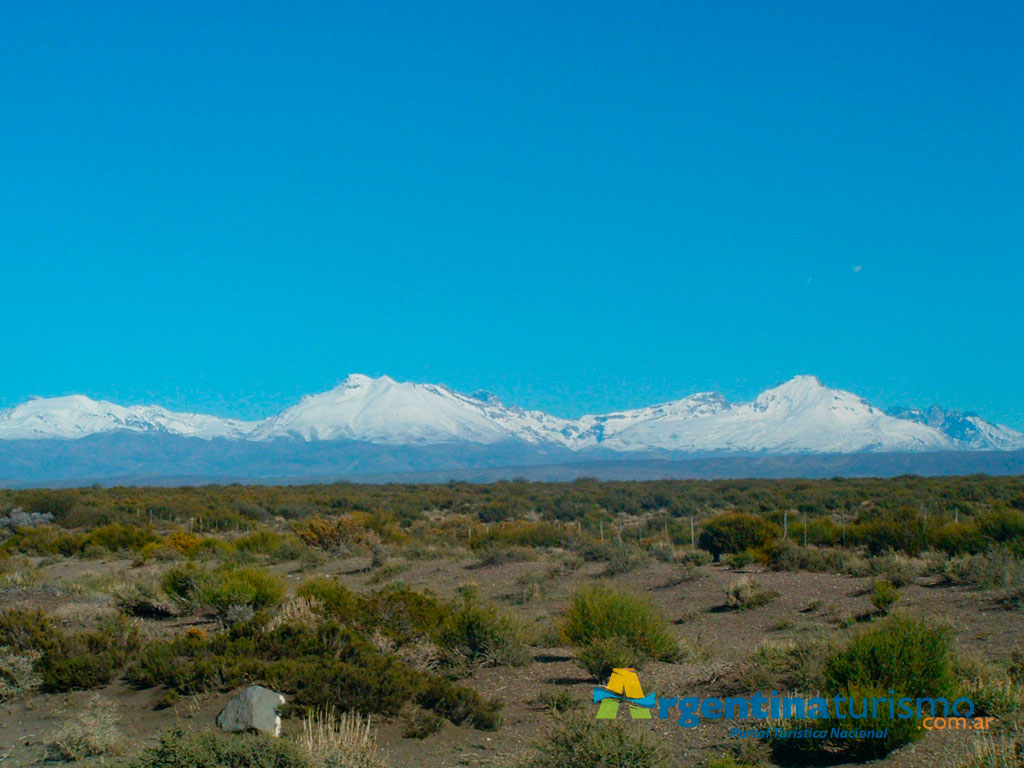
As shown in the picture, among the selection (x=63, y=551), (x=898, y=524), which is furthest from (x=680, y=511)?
(x=63, y=551)

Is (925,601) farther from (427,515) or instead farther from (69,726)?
(427,515)

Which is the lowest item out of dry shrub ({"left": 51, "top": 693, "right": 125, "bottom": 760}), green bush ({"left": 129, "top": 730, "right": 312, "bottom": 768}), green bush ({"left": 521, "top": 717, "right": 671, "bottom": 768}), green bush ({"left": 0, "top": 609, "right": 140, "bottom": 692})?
dry shrub ({"left": 51, "top": 693, "right": 125, "bottom": 760})

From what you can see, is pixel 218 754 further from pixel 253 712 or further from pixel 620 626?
pixel 620 626

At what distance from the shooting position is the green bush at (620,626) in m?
12.5

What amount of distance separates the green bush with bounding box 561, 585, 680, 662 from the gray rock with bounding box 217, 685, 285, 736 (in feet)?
15.9

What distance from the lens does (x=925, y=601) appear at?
53.7 feet

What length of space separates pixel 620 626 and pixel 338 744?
18.4 ft

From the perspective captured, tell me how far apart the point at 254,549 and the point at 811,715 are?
2441 centimetres

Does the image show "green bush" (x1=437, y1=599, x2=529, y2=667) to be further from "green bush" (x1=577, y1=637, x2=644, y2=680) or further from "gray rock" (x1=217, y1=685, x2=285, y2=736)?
"gray rock" (x1=217, y1=685, x2=285, y2=736)

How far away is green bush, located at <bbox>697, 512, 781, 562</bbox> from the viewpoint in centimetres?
2520

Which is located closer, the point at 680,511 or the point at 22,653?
the point at 22,653

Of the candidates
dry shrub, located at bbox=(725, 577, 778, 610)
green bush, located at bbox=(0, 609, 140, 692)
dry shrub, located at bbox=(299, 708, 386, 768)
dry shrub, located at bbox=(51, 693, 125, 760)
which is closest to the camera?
dry shrub, located at bbox=(299, 708, 386, 768)

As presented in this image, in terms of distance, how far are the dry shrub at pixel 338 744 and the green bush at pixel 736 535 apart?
17.9 m

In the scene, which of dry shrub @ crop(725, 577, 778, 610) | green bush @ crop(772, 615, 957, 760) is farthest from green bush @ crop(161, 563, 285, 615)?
green bush @ crop(772, 615, 957, 760)
